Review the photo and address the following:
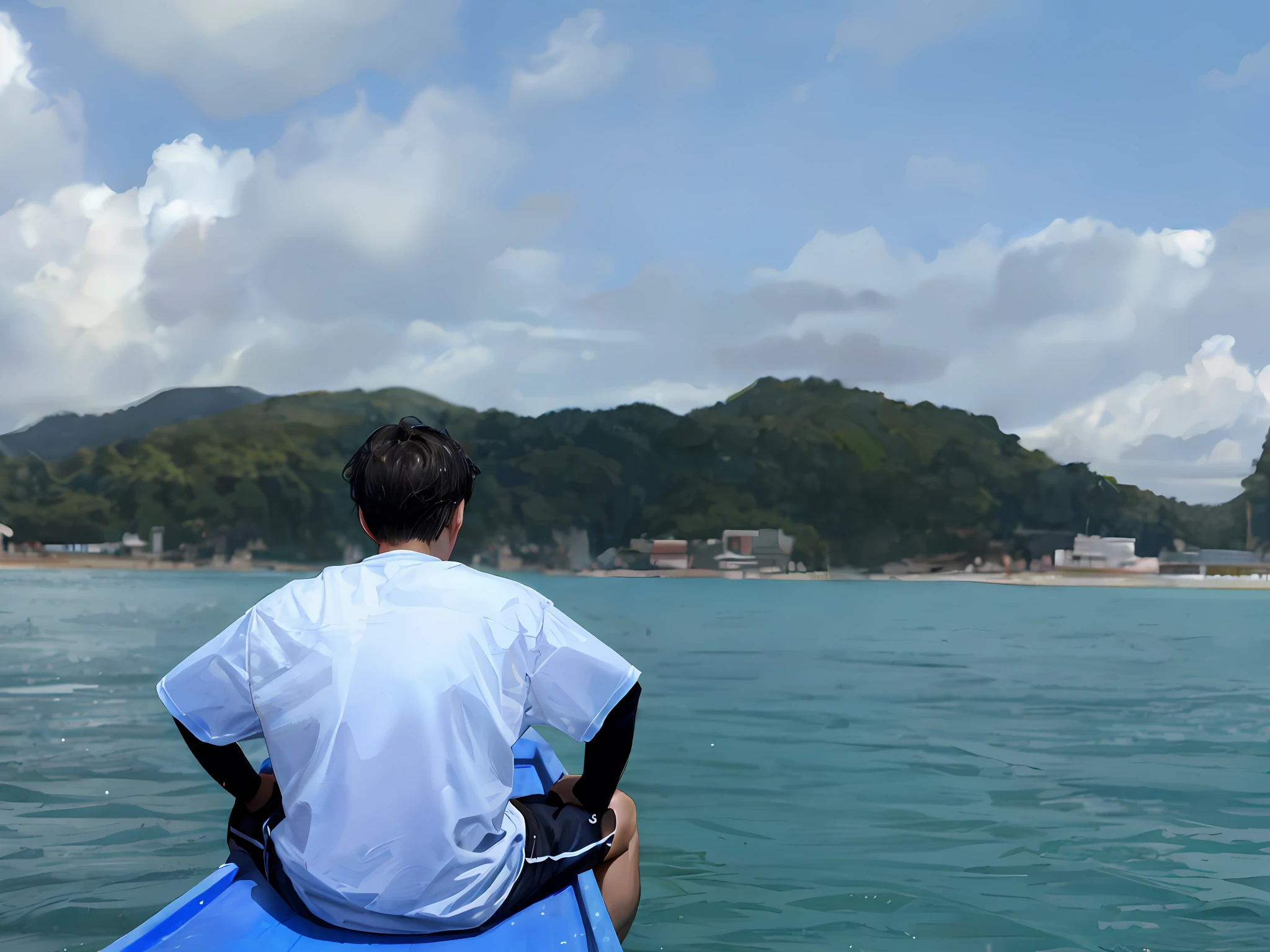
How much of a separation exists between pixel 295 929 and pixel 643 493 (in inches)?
5445

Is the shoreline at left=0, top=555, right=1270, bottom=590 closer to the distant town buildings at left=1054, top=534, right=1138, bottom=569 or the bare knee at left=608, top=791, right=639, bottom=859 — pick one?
the distant town buildings at left=1054, top=534, right=1138, bottom=569

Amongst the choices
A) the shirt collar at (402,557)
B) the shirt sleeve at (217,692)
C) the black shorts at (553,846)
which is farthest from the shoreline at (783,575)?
the shirt collar at (402,557)

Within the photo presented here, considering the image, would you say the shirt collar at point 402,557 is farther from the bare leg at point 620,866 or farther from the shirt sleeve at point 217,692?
the bare leg at point 620,866

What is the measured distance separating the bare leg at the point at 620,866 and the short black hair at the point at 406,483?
1.12 metres

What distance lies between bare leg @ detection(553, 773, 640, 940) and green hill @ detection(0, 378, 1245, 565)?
13143 cm

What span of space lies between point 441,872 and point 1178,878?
229 inches

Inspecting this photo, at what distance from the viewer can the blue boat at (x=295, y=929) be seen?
287 centimetres

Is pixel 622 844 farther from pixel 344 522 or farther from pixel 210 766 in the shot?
pixel 344 522

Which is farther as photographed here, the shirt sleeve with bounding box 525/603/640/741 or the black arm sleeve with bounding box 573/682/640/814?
the black arm sleeve with bounding box 573/682/640/814

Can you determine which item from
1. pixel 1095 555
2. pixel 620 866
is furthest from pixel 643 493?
pixel 620 866

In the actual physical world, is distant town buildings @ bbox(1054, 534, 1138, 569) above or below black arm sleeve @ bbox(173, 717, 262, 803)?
below

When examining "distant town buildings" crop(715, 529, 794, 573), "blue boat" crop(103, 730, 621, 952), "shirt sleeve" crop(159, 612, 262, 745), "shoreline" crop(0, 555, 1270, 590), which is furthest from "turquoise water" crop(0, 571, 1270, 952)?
"shoreline" crop(0, 555, 1270, 590)

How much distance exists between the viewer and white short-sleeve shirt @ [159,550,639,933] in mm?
2510

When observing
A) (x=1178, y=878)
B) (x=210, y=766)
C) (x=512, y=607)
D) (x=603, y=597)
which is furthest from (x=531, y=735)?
(x=603, y=597)
